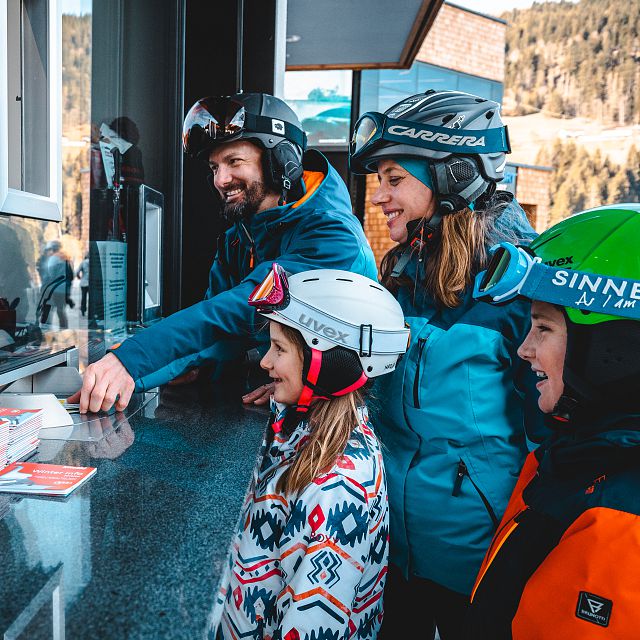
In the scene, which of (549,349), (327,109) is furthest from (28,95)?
(327,109)

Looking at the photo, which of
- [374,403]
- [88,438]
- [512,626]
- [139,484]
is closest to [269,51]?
[374,403]

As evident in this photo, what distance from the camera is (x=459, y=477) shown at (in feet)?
5.16

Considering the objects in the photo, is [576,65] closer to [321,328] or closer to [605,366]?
[321,328]

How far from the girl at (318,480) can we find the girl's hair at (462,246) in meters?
0.16

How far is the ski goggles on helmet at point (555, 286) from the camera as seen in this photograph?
3.49 ft

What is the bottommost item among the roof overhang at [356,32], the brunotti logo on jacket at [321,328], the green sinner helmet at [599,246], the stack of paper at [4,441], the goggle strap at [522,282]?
the stack of paper at [4,441]

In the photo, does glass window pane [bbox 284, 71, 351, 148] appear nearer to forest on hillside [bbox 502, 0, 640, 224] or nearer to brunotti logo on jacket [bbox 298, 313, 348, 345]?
brunotti logo on jacket [bbox 298, 313, 348, 345]

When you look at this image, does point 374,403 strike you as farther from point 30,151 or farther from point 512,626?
point 30,151

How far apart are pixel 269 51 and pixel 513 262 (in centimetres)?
284

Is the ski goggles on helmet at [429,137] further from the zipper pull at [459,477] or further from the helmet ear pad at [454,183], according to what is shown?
the zipper pull at [459,477]

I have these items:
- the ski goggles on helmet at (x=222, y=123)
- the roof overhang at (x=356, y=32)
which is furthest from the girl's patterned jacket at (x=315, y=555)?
the roof overhang at (x=356, y=32)

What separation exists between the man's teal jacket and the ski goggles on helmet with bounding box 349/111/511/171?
0.90ft

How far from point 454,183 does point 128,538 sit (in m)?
1.32

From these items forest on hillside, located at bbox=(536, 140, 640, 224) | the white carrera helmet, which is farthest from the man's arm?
→ forest on hillside, located at bbox=(536, 140, 640, 224)
